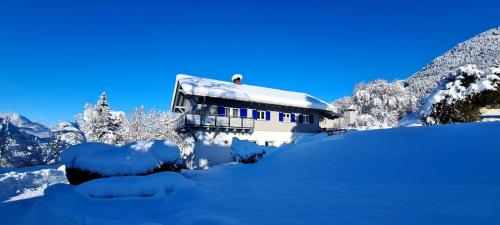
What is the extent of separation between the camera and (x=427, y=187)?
6234 millimetres

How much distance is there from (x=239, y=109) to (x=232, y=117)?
150 cm

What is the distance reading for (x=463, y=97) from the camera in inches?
867

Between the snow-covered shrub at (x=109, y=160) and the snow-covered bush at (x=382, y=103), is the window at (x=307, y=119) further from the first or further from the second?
the snow-covered shrub at (x=109, y=160)

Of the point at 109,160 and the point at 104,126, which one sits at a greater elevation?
the point at 104,126

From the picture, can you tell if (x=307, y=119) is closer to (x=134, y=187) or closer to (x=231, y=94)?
(x=231, y=94)

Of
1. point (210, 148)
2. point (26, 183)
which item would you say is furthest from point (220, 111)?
point (26, 183)

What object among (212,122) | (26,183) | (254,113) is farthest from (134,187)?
(254,113)

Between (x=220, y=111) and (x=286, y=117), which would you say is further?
(x=286, y=117)

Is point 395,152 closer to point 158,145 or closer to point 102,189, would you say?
point 102,189

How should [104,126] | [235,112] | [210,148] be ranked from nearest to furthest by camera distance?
1. [210,148]
2. [235,112]
3. [104,126]

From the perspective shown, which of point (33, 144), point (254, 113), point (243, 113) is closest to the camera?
point (243, 113)

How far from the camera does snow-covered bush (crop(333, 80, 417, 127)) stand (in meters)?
45.9

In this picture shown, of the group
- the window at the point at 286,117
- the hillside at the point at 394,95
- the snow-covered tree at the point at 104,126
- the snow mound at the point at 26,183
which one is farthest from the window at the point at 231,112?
the snow-covered tree at the point at 104,126

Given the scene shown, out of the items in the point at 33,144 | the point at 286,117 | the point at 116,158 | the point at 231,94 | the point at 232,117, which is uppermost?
the point at 231,94
